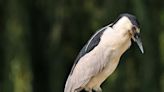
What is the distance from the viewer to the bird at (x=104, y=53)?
25.3 inches

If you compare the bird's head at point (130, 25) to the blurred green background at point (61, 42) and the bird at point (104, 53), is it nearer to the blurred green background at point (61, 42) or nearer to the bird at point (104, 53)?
the bird at point (104, 53)

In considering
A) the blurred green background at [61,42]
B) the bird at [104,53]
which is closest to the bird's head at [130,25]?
the bird at [104,53]

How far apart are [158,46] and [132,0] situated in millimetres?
188

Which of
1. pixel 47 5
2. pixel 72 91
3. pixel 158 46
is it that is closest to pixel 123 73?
pixel 158 46

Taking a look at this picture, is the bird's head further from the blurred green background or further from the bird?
the blurred green background

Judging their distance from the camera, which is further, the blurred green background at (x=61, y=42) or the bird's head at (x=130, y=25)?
the blurred green background at (x=61, y=42)

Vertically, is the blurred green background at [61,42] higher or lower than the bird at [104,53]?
lower

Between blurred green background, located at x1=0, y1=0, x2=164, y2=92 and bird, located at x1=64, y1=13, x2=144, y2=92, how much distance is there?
97cm

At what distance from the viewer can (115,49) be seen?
65cm

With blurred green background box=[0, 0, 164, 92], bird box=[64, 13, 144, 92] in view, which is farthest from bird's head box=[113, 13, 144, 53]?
blurred green background box=[0, 0, 164, 92]

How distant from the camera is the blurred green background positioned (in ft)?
5.65

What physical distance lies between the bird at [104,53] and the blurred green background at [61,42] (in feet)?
3.17

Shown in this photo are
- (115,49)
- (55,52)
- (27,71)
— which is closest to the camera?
(115,49)

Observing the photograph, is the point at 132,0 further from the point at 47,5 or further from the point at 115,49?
the point at 115,49
